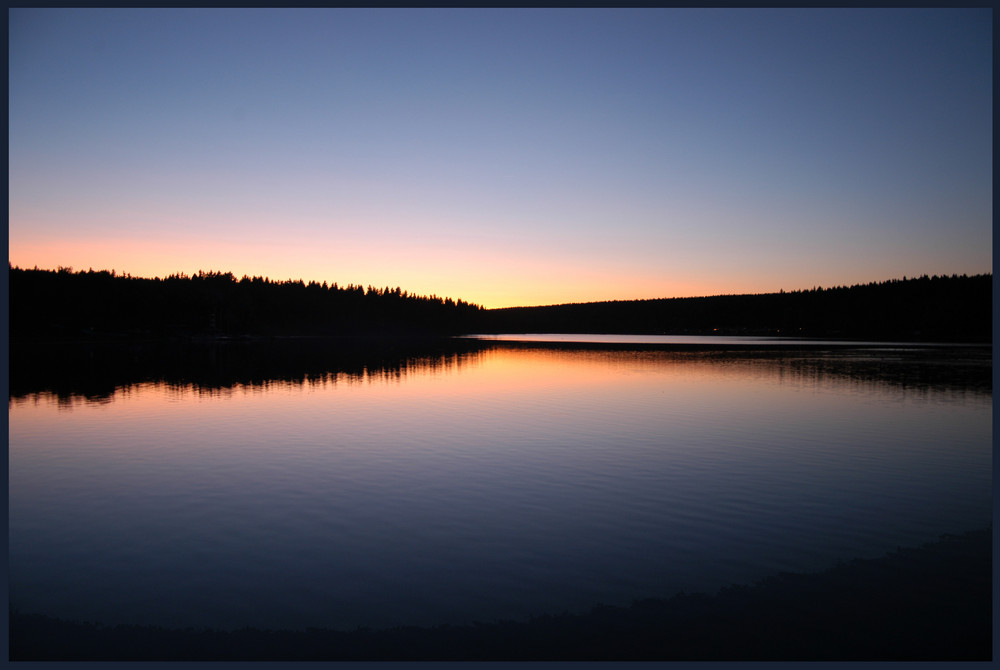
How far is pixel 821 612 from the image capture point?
28.1 ft

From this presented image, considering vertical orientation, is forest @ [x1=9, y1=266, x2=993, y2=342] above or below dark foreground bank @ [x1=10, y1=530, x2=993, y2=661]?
above

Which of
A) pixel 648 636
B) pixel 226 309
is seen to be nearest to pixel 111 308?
pixel 226 309

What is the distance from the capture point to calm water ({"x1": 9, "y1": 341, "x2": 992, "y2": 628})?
9.18 m

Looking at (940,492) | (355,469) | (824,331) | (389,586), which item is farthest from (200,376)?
(824,331)

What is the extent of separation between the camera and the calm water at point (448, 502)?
9.18m

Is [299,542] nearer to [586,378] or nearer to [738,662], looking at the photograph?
[738,662]

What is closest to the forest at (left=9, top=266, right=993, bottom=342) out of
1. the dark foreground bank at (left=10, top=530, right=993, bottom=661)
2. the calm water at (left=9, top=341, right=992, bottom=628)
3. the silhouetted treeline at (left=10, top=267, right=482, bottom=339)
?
the silhouetted treeline at (left=10, top=267, right=482, bottom=339)

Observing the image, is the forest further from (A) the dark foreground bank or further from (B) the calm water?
(A) the dark foreground bank

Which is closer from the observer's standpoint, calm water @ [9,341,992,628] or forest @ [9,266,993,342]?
calm water @ [9,341,992,628]

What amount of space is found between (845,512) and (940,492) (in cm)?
374

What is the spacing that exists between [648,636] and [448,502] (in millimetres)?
6468

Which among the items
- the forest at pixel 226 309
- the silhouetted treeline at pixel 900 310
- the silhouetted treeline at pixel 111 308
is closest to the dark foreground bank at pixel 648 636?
the forest at pixel 226 309

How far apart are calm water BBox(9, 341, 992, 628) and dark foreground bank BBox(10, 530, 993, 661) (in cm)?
34

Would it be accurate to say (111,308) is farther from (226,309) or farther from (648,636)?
(648,636)
